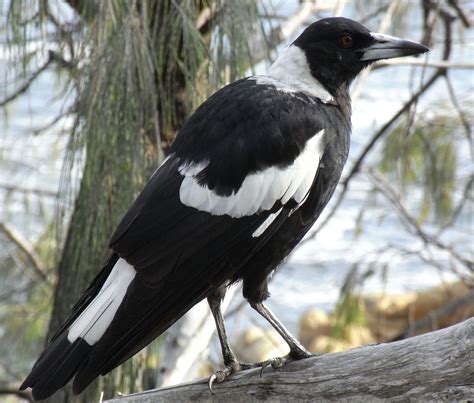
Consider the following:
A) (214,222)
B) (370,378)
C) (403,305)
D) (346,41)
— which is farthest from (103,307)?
(403,305)

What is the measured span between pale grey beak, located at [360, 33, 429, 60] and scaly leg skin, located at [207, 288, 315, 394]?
53 centimetres

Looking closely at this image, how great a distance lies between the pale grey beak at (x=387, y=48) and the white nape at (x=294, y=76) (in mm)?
110

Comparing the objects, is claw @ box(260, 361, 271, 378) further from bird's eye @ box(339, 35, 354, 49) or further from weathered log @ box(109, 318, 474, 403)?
bird's eye @ box(339, 35, 354, 49)

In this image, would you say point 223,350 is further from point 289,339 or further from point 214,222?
point 214,222

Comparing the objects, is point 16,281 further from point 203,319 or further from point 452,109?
point 452,109

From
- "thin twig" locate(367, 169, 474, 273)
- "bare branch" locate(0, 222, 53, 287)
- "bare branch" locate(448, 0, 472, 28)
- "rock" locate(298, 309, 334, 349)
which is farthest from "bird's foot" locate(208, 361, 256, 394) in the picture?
"rock" locate(298, 309, 334, 349)

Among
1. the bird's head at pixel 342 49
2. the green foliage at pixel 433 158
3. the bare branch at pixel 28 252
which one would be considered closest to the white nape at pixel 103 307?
the bird's head at pixel 342 49

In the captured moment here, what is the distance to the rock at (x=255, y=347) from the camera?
4445 millimetres

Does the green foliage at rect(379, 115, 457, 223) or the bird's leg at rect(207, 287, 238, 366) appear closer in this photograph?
the bird's leg at rect(207, 287, 238, 366)

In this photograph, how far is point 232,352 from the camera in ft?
5.56

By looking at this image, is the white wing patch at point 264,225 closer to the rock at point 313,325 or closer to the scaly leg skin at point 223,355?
the scaly leg skin at point 223,355

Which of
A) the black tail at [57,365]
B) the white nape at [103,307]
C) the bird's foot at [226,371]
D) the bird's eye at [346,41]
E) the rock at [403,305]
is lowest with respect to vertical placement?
the rock at [403,305]

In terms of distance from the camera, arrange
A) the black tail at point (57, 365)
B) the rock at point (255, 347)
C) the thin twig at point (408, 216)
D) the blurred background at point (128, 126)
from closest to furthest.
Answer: the black tail at point (57, 365) → the blurred background at point (128, 126) → the thin twig at point (408, 216) → the rock at point (255, 347)

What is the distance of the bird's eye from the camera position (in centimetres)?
184
